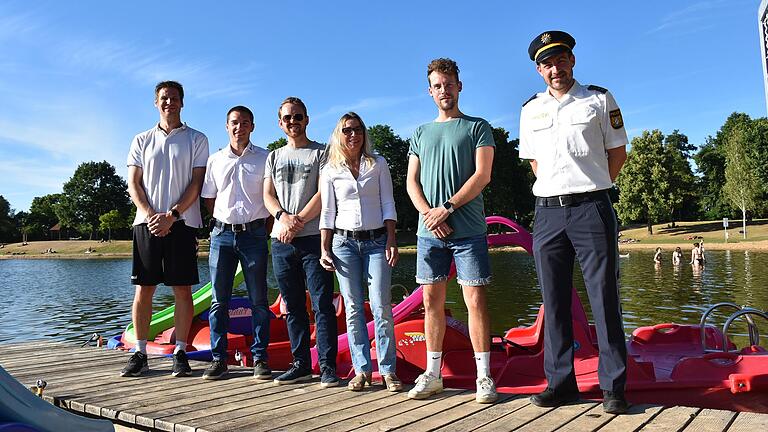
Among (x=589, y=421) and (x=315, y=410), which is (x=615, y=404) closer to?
(x=589, y=421)

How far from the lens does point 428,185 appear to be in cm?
445

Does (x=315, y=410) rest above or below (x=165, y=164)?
below

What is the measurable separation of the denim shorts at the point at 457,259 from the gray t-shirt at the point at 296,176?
3.52ft

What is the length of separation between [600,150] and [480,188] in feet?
2.80

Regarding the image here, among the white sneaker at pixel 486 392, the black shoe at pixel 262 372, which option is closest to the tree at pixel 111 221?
the black shoe at pixel 262 372

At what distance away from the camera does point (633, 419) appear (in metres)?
3.52

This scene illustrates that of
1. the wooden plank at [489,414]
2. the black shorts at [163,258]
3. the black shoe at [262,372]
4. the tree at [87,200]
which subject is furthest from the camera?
the tree at [87,200]

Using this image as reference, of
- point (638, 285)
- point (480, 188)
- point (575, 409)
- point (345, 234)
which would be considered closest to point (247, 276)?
point (345, 234)

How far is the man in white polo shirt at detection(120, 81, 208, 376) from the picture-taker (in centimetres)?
511

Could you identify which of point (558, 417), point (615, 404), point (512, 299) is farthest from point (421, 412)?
point (512, 299)

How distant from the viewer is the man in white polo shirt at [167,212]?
16.8 ft

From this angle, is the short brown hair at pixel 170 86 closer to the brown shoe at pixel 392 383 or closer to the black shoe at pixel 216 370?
the black shoe at pixel 216 370

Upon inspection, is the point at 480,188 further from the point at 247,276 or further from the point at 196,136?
the point at 196,136

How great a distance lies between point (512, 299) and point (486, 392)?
56.1 feet
